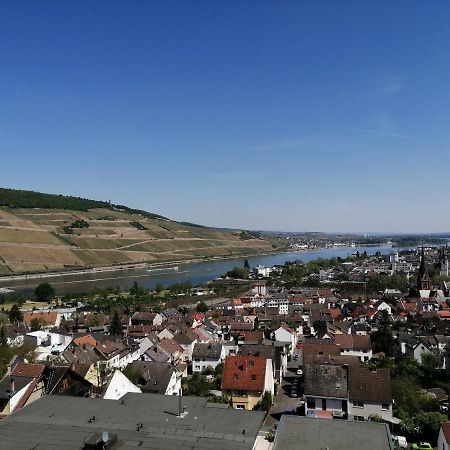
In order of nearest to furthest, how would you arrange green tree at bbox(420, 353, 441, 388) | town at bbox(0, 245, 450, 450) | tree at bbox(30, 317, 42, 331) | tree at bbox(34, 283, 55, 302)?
town at bbox(0, 245, 450, 450) < green tree at bbox(420, 353, 441, 388) < tree at bbox(30, 317, 42, 331) < tree at bbox(34, 283, 55, 302)

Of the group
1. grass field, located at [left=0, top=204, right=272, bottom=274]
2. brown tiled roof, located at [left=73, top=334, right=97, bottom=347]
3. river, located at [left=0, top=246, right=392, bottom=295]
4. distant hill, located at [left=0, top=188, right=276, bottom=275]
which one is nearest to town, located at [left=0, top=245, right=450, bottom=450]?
brown tiled roof, located at [left=73, top=334, right=97, bottom=347]

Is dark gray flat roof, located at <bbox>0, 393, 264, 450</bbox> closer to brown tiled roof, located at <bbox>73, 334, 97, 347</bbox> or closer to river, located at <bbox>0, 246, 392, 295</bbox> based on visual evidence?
brown tiled roof, located at <bbox>73, 334, 97, 347</bbox>

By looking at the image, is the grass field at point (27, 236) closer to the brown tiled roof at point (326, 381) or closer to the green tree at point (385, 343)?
the green tree at point (385, 343)

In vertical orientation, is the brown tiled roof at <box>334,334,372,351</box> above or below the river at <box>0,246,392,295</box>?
above

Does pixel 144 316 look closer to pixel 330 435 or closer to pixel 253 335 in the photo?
pixel 253 335

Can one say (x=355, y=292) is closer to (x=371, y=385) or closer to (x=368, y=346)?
(x=368, y=346)

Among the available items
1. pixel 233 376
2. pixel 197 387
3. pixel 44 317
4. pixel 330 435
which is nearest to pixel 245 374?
pixel 233 376

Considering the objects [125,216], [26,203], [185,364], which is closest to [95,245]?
[26,203]

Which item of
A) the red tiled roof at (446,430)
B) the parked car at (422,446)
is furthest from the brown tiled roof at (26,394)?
the red tiled roof at (446,430)
